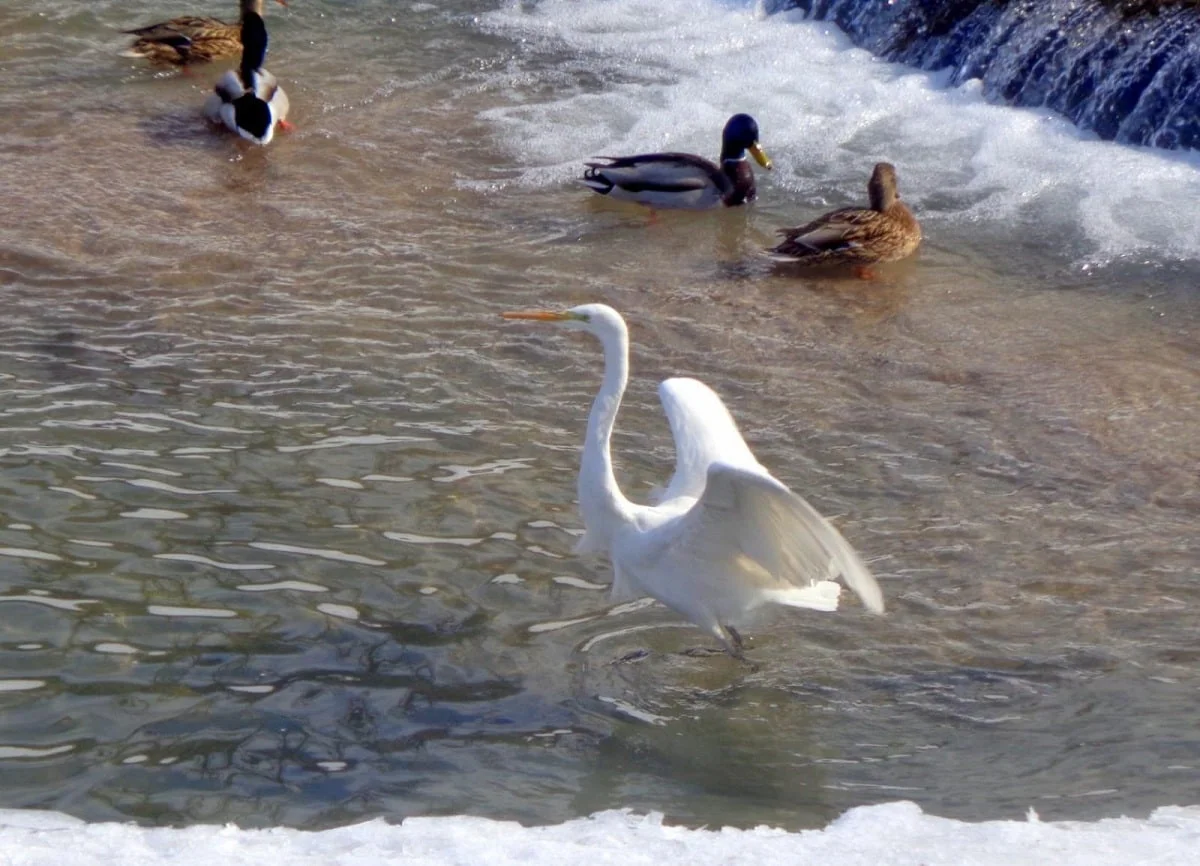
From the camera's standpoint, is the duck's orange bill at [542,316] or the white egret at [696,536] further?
the duck's orange bill at [542,316]

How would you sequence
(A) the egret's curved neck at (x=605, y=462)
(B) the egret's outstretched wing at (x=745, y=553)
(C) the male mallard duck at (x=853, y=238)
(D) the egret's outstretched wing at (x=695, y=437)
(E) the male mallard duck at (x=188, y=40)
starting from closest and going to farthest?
(B) the egret's outstretched wing at (x=745, y=553) < (A) the egret's curved neck at (x=605, y=462) < (D) the egret's outstretched wing at (x=695, y=437) < (C) the male mallard duck at (x=853, y=238) < (E) the male mallard duck at (x=188, y=40)

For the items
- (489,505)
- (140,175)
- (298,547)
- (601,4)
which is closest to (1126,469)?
(489,505)

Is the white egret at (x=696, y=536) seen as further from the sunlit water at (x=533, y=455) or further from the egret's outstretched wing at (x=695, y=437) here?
the sunlit water at (x=533, y=455)

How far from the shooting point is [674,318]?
27.3 ft

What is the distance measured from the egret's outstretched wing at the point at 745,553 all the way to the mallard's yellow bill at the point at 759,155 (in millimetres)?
5458

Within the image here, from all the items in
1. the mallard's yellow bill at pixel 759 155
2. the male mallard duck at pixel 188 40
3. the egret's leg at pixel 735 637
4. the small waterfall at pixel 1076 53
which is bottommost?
the egret's leg at pixel 735 637

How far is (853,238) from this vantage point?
8.82 meters

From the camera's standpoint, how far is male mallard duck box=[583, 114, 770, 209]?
9844 millimetres

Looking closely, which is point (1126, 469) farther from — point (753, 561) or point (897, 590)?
point (753, 561)

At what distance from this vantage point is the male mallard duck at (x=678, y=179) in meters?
9.84

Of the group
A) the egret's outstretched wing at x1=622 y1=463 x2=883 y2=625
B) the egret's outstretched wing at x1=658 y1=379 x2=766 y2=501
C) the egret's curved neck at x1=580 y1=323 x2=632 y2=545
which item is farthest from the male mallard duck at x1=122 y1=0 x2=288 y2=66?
the egret's outstretched wing at x1=622 y1=463 x2=883 y2=625

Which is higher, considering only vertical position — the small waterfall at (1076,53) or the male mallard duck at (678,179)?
the small waterfall at (1076,53)

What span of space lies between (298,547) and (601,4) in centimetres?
996

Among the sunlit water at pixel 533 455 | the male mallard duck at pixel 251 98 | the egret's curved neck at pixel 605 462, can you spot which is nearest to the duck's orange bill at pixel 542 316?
the egret's curved neck at pixel 605 462
